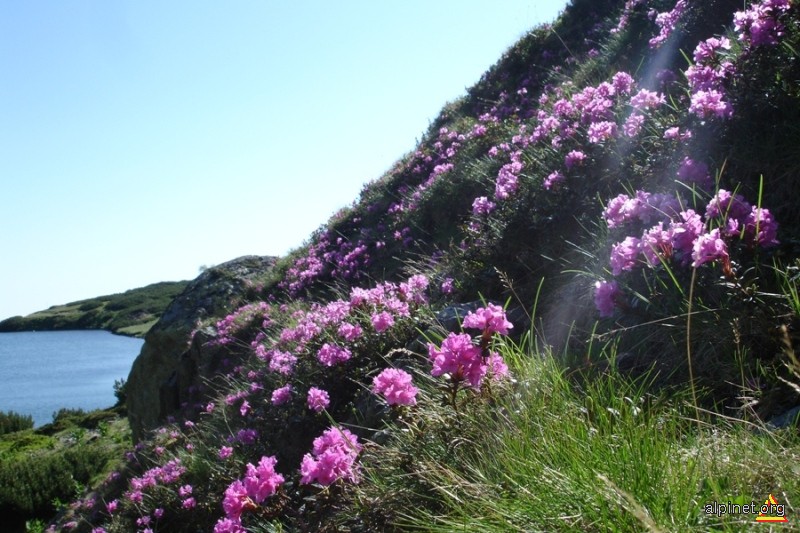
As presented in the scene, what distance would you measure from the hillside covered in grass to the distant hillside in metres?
117

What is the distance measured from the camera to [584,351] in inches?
156

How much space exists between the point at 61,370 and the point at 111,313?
50.8 m

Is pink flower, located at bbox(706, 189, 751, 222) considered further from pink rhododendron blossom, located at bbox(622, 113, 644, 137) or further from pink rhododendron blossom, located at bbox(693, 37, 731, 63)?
pink rhododendron blossom, located at bbox(622, 113, 644, 137)

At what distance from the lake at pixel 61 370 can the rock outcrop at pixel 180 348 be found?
123ft

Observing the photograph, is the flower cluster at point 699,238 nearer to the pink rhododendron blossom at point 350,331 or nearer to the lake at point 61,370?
the pink rhododendron blossom at point 350,331

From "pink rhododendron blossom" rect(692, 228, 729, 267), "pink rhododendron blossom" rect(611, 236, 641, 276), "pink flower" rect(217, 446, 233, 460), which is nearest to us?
"pink rhododendron blossom" rect(692, 228, 729, 267)

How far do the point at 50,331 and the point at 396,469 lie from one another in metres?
175

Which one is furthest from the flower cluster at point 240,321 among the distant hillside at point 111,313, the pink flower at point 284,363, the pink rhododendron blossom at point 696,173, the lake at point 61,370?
the distant hillside at point 111,313

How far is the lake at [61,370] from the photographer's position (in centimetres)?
5952

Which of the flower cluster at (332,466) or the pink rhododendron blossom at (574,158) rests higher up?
the pink rhododendron blossom at (574,158)

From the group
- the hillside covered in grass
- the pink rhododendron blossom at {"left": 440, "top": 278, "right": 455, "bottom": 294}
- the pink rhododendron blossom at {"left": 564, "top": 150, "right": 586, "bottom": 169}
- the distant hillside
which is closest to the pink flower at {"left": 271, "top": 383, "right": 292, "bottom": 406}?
the hillside covered in grass

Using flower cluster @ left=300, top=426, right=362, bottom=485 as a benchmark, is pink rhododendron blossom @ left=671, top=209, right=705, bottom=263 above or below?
above

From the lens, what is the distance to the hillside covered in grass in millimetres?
2279

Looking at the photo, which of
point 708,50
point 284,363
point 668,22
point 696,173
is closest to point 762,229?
point 696,173
